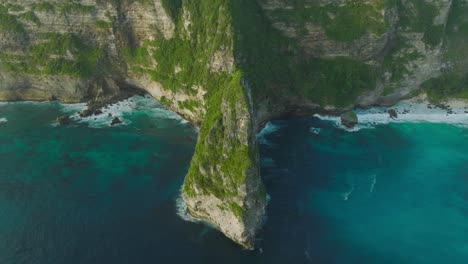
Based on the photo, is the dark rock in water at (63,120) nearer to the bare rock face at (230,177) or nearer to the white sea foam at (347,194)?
the bare rock face at (230,177)

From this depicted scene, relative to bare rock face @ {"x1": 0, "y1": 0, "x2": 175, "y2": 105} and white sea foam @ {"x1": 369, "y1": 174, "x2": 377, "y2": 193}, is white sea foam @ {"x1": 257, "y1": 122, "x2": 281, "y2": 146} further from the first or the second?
bare rock face @ {"x1": 0, "y1": 0, "x2": 175, "y2": 105}

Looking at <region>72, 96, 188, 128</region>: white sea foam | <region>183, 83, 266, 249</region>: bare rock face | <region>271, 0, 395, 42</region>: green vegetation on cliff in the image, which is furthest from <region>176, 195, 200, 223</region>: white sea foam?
<region>271, 0, 395, 42</region>: green vegetation on cliff

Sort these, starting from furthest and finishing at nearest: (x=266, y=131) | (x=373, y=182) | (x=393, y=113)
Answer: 1. (x=393, y=113)
2. (x=266, y=131)
3. (x=373, y=182)

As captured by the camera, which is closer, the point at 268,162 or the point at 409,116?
the point at 268,162

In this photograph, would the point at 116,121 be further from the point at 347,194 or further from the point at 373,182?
the point at 373,182

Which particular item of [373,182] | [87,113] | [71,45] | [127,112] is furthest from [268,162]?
[71,45]

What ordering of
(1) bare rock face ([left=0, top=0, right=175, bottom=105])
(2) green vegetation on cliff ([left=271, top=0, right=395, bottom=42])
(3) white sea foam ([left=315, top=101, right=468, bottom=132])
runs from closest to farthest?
(2) green vegetation on cliff ([left=271, top=0, right=395, bottom=42]) < (3) white sea foam ([left=315, top=101, right=468, bottom=132]) < (1) bare rock face ([left=0, top=0, right=175, bottom=105])

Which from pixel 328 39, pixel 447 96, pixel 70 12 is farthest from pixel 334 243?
pixel 70 12
